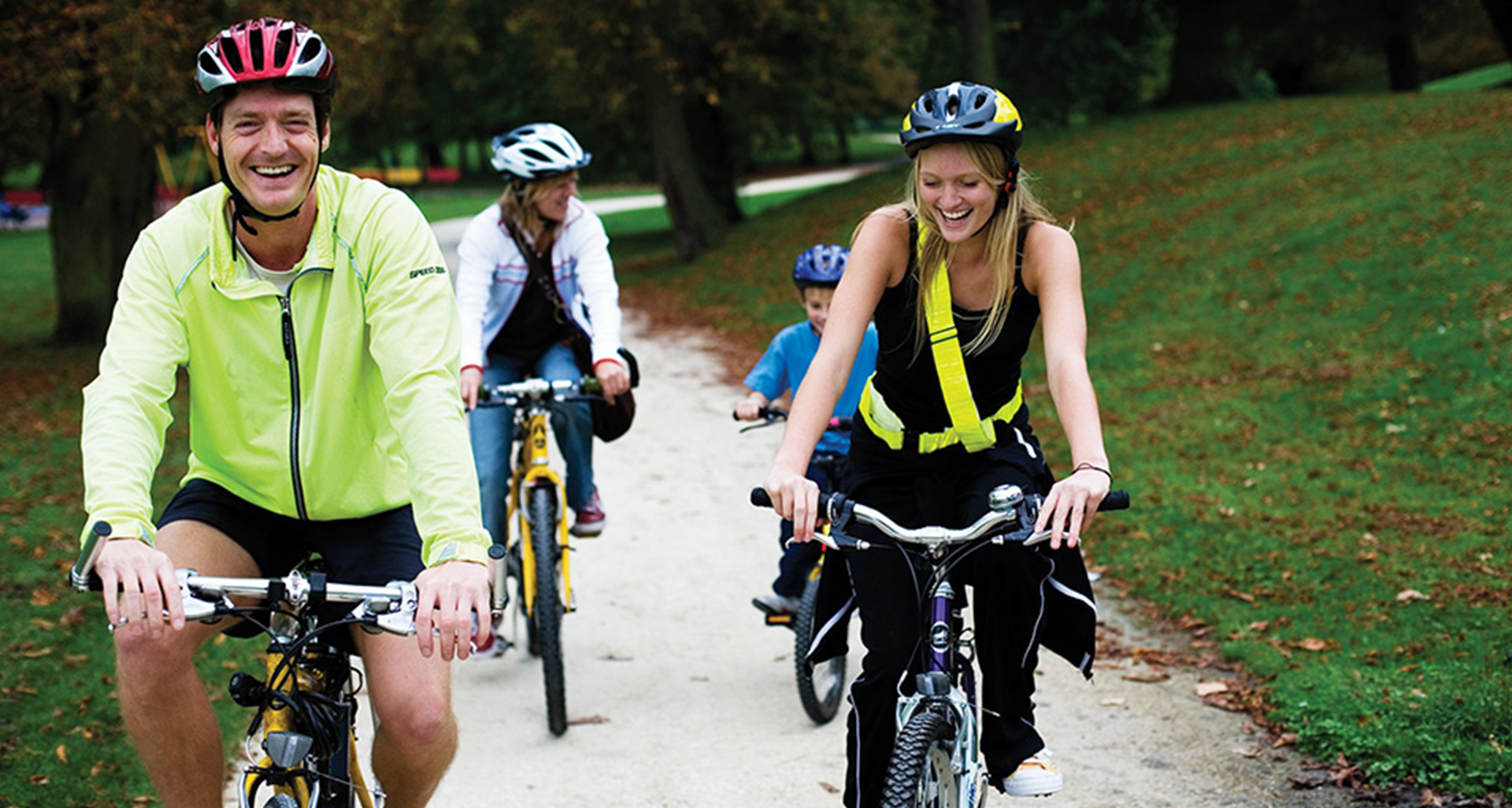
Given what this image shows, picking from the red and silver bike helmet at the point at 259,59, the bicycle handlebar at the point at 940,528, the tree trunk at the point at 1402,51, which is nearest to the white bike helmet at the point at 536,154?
the red and silver bike helmet at the point at 259,59

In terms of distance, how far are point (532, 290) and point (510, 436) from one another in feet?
1.99

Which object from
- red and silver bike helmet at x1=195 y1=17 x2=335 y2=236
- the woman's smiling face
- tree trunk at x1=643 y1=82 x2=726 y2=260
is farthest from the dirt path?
tree trunk at x1=643 y1=82 x2=726 y2=260

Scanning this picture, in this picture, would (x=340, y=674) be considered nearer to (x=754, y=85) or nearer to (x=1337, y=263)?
(x=1337, y=263)

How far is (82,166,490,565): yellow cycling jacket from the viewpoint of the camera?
314cm

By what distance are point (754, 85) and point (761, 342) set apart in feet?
45.5

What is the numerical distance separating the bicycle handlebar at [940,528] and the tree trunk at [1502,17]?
999 inches

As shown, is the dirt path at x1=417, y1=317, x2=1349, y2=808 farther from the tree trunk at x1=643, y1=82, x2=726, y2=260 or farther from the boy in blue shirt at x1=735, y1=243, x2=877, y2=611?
the tree trunk at x1=643, y1=82, x2=726, y2=260

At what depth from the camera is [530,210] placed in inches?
245

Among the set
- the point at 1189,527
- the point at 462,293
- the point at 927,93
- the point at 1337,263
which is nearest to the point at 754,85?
the point at 1337,263

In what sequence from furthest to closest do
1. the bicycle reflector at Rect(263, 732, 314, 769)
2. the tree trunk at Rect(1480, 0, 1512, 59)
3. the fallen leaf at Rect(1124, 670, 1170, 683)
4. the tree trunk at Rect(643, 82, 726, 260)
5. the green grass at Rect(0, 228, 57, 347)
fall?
the tree trunk at Rect(643, 82, 726, 260) < the tree trunk at Rect(1480, 0, 1512, 59) < the green grass at Rect(0, 228, 57, 347) < the fallen leaf at Rect(1124, 670, 1170, 683) < the bicycle reflector at Rect(263, 732, 314, 769)

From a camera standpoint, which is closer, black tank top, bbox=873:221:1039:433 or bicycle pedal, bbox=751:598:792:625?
black tank top, bbox=873:221:1039:433

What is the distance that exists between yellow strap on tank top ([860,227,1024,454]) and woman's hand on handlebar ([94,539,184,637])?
185cm

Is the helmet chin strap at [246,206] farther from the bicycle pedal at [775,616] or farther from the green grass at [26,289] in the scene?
the green grass at [26,289]

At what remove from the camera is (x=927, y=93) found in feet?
12.2
